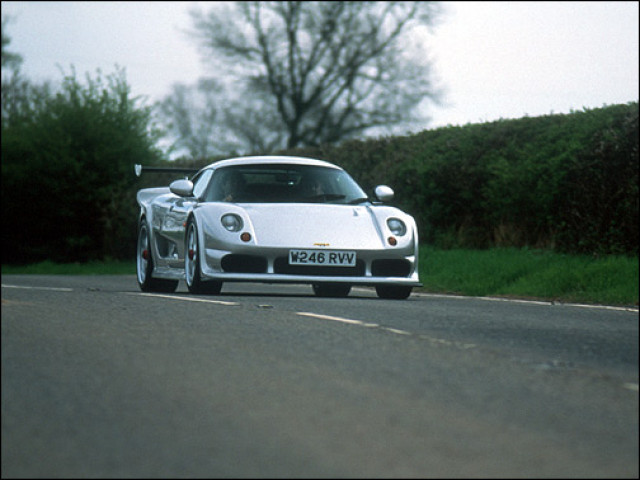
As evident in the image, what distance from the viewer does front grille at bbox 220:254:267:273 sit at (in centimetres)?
1118

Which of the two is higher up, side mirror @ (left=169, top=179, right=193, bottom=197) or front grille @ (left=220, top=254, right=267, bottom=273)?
side mirror @ (left=169, top=179, right=193, bottom=197)

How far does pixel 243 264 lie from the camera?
11234mm

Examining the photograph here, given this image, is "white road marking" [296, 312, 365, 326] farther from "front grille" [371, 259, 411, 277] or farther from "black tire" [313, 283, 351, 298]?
"black tire" [313, 283, 351, 298]

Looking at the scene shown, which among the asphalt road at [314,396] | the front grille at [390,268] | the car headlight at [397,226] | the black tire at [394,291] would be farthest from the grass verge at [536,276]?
the asphalt road at [314,396]

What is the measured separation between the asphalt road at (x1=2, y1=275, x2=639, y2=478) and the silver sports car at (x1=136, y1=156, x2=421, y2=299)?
210 cm

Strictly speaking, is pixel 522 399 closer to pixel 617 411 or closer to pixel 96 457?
pixel 617 411

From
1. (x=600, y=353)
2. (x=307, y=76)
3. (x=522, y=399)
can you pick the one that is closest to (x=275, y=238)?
(x=600, y=353)

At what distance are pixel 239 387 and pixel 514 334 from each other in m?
2.84

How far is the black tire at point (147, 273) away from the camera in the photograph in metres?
13.3

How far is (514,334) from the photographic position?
8164mm

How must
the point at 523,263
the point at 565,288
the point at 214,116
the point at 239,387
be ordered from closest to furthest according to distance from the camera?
the point at 239,387 → the point at 565,288 → the point at 523,263 → the point at 214,116

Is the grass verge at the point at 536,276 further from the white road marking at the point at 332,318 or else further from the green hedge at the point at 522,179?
the white road marking at the point at 332,318

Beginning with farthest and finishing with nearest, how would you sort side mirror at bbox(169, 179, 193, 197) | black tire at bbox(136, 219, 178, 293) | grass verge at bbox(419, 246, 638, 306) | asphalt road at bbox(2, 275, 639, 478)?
black tire at bbox(136, 219, 178, 293) → grass verge at bbox(419, 246, 638, 306) → side mirror at bbox(169, 179, 193, 197) → asphalt road at bbox(2, 275, 639, 478)

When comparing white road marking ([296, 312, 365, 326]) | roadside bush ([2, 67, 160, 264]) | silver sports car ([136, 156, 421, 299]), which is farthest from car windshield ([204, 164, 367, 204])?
roadside bush ([2, 67, 160, 264])
